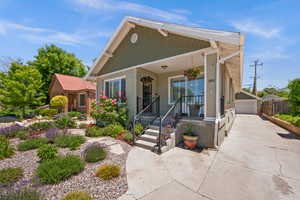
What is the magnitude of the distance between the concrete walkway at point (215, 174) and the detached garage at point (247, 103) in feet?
61.5

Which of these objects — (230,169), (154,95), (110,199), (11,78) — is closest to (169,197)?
(110,199)

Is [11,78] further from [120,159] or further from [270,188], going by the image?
[270,188]

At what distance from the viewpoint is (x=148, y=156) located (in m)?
4.05

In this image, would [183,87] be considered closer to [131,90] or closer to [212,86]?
[212,86]

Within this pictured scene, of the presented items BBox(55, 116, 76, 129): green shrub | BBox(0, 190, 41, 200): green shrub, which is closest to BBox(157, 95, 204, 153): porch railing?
BBox(0, 190, 41, 200): green shrub

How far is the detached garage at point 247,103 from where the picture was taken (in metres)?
19.5

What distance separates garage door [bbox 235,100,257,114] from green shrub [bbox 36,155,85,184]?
24.8 m

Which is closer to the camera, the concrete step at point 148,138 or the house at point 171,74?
the house at point 171,74

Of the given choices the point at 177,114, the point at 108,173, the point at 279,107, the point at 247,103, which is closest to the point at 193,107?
the point at 177,114

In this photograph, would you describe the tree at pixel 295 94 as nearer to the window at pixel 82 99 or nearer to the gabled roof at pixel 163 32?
the gabled roof at pixel 163 32

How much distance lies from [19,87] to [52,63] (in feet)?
33.8

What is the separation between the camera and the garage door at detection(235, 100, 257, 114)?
19.7m

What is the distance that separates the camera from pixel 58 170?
2691mm

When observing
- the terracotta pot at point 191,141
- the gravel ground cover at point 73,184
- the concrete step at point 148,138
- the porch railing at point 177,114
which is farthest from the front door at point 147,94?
the gravel ground cover at point 73,184
